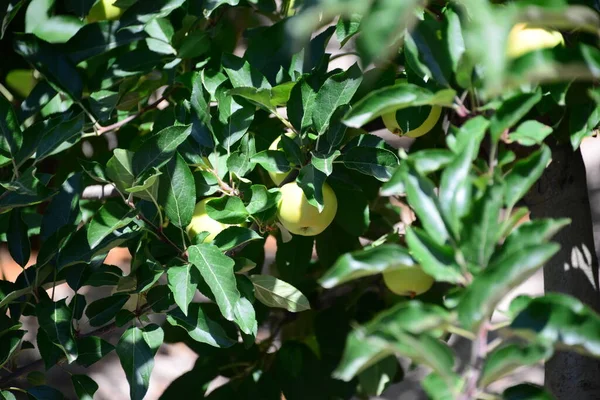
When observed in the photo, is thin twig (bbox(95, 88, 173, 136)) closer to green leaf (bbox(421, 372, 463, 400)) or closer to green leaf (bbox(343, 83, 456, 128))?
green leaf (bbox(343, 83, 456, 128))

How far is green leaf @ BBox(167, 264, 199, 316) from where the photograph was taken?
1019mm

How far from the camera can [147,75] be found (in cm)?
144

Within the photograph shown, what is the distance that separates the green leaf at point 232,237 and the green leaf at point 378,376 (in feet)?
1.76

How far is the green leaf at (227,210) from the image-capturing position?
1.08m

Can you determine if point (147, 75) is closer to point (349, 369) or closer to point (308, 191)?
point (308, 191)

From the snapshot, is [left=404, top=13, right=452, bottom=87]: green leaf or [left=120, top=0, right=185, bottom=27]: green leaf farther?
[left=120, top=0, right=185, bottom=27]: green leaf

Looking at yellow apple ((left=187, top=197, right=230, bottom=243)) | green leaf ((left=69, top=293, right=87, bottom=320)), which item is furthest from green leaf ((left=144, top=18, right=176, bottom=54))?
green leaf ((left=69, top=293, right=87, bottom=320))

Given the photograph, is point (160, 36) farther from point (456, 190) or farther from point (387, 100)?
point (456, 190)

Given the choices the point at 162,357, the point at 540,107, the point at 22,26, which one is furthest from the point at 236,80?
the point at 162,357

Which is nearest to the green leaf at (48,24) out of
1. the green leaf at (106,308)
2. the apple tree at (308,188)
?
the apple tree at (308,188)

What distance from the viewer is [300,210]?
111 cm

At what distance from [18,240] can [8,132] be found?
0.61ft

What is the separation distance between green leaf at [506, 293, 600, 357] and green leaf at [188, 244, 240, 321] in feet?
1.38

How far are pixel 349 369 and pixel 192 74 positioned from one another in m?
0.75
